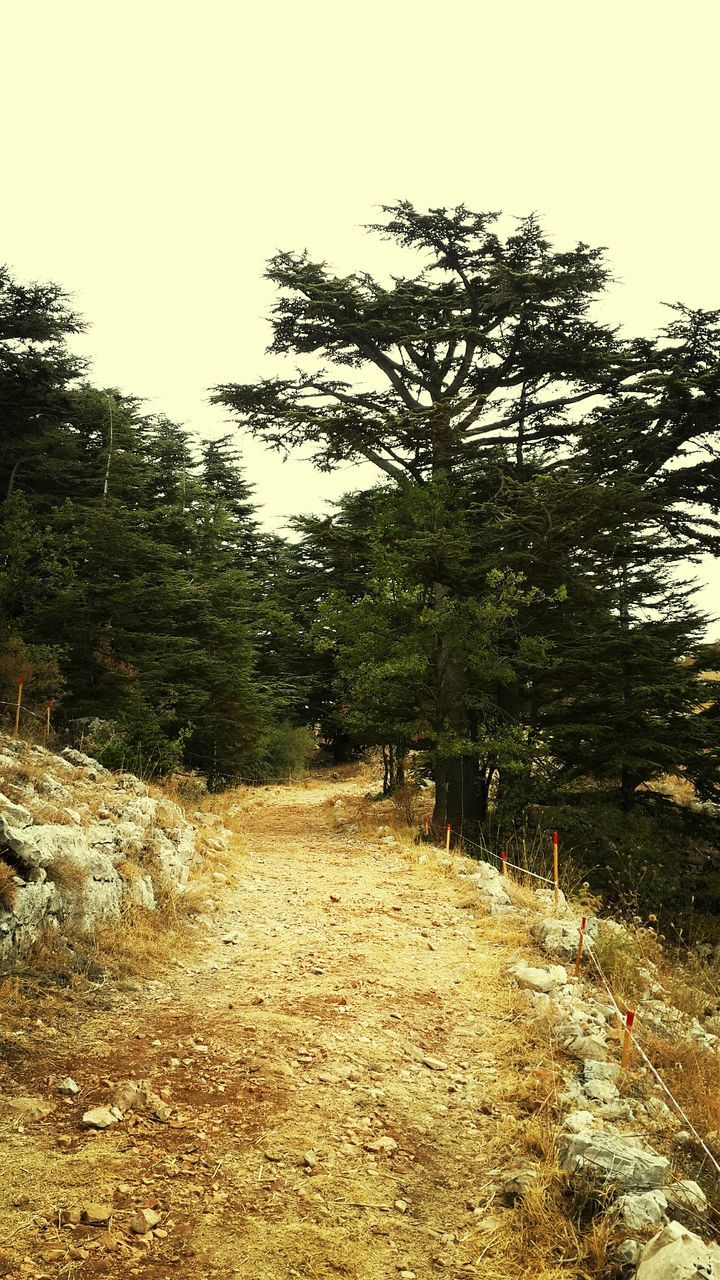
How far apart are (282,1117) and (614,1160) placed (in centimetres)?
187

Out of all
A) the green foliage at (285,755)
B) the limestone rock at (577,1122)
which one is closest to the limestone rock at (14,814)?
the limestone rock at (577,1122)

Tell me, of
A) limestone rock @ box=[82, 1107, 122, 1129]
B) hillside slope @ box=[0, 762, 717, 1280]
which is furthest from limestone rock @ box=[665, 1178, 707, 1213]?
limestone rock @ box=[82, 1107, 122, 1129]

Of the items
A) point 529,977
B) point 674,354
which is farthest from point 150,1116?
point 674,354

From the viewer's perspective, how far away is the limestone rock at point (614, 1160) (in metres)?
3.69

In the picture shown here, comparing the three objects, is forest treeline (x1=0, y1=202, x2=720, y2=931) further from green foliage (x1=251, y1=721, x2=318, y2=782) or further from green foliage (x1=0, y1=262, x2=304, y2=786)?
green foliage (x1=251, y1=721, x2=318, y2=782)

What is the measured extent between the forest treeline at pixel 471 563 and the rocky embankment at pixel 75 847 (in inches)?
126

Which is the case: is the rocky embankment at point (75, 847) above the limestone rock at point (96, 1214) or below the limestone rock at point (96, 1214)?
above

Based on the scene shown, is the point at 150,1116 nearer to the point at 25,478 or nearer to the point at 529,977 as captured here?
the point at 529,977

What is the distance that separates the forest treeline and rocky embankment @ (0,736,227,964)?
3.21 m

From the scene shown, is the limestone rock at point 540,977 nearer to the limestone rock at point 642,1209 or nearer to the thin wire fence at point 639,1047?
the thin wire fence at point 639,1047

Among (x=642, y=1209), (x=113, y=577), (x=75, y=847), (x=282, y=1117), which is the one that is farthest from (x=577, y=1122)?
(x=113, y=577)

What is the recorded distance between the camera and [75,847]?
6.81 m

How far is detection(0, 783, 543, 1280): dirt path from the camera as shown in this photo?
3.45m

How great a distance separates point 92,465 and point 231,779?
388 inches
